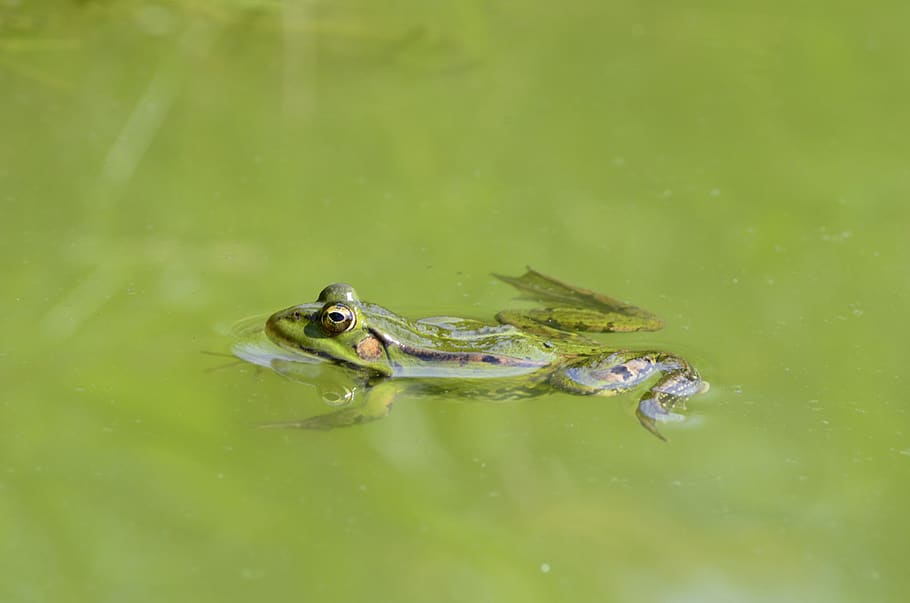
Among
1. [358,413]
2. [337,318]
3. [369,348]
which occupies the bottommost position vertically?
[358,413]

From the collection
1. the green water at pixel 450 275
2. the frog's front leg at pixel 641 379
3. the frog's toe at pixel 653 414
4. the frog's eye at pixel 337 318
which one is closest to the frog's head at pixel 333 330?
the frog's eye at pixel 337 318

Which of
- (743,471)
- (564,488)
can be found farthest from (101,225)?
(743,471)

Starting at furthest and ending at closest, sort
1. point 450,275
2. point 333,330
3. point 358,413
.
→ point 450,275, point 333,330, point 358,413

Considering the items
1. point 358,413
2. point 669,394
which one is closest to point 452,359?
point 358,413

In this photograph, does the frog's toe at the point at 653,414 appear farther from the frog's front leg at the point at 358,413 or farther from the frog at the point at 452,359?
the frog's front leg at the point at 358,413

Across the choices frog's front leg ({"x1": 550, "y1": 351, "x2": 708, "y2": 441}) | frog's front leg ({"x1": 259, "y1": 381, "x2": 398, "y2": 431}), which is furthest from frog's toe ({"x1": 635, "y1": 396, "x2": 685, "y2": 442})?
frog's front leg ({"x1": 259, "y1": 381, "x2": 398, "y2": 431})

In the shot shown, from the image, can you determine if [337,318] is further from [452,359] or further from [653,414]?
[653,414]

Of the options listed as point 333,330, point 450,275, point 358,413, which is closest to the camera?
point 358,413
